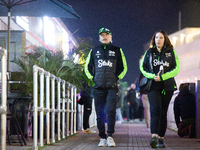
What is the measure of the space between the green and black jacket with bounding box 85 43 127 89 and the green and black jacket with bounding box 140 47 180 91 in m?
0.41

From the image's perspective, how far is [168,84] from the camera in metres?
5.90

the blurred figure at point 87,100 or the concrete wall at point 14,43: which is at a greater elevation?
the concrete wall at point 14,43

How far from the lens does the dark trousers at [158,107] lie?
19.3ft

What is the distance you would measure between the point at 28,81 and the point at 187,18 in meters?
59.8

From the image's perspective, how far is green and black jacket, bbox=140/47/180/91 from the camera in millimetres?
5906

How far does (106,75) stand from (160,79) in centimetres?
90

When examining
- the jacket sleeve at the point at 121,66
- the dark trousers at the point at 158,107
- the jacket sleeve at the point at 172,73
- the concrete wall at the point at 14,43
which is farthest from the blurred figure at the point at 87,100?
the jacket sleeve at the point at 172,73

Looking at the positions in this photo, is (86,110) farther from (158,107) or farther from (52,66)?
(158,107)

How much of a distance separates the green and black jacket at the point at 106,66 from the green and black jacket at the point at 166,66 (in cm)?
41

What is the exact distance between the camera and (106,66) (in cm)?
629

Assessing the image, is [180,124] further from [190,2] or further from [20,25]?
[190,2]

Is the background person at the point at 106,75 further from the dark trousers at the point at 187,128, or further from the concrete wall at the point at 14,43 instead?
the concrete wall at the point at 14,43

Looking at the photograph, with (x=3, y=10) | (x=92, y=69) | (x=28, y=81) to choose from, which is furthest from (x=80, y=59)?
(x=92, y=69)

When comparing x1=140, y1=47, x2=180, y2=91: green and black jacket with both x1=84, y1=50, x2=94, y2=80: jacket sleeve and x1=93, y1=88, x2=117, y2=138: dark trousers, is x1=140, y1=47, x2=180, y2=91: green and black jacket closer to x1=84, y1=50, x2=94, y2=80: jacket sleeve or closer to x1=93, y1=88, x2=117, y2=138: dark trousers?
x1=93, y1=88, x2=117, y2=138: dark trousers
